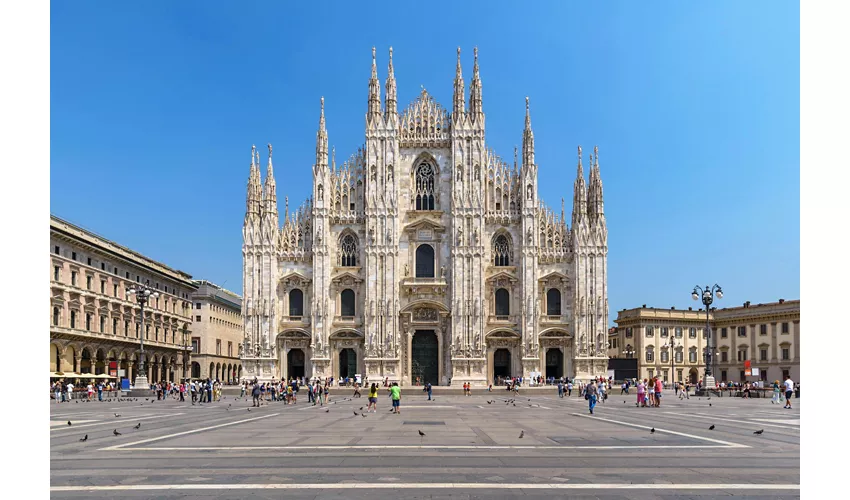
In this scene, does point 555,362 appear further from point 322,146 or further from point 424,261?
point 322,146

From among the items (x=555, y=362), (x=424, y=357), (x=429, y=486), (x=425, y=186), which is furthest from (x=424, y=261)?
(x=429, y=486)

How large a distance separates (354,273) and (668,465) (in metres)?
49.4

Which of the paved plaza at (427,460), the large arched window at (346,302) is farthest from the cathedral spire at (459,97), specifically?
the paved plaza at (427,460)

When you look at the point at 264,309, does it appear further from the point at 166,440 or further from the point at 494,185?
the point at 166,440

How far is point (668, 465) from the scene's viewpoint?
583 inches

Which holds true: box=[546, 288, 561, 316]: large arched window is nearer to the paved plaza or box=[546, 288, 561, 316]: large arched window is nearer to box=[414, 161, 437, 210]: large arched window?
box=[414, 161, 437, 210]: large arched window

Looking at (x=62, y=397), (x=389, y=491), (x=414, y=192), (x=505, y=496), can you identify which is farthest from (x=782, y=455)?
(x=414, y=192)

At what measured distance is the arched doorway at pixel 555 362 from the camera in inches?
2499

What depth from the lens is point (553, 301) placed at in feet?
210

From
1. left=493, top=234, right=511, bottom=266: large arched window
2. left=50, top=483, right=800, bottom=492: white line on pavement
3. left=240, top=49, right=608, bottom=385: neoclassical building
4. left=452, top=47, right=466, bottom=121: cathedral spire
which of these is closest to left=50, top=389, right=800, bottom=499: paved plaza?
left=50, top=483, right=800, bottom=492: white line on pavement

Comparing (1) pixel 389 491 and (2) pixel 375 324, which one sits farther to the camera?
(2) pixel 375 324

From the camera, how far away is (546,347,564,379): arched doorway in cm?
Result: 6347

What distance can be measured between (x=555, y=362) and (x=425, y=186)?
1692cm

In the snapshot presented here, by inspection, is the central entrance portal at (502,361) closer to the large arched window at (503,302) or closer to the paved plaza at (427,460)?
the large arched window at (503,302)
